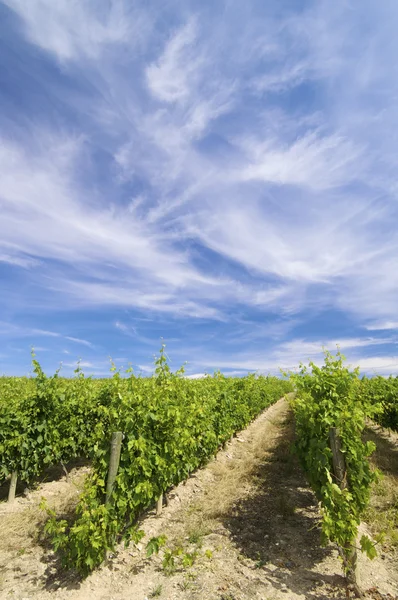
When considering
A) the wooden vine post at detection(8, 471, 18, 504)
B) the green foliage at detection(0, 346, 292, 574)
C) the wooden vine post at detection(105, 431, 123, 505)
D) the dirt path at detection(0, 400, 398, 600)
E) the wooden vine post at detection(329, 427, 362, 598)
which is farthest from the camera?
the wooden vine post at detection(8, 471, 18, 504)

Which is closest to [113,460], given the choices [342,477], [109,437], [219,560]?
[109,437]

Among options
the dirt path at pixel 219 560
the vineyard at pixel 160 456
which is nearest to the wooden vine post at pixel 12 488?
the vineyard at pixel 160 456

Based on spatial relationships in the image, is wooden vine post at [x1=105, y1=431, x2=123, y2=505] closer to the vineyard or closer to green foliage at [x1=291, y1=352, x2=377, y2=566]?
the vineyard

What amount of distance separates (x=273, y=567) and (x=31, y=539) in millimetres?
4383

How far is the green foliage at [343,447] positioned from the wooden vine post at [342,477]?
31mm

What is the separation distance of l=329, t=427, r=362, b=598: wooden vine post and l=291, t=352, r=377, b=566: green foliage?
0.03 meters

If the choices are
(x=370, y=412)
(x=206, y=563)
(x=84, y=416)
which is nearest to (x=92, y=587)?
(x=206, y=563)

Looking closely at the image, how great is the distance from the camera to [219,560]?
541 centimetres

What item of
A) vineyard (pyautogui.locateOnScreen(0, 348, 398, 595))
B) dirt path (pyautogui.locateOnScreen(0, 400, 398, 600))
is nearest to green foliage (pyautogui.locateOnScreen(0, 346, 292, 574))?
vineyard (pyautogui.locateOnScreen(0, 348, 398, 595))

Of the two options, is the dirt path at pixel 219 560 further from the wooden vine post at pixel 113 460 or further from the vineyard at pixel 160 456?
the wooden vine post at pixel 113 460

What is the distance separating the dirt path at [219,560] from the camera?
476cm

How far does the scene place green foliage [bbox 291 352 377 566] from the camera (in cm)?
495

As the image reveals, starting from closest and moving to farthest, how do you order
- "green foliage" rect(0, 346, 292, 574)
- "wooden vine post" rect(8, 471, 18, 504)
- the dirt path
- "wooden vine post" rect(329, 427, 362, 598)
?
the dirt path → "wooden vine post" rect(329, 427, 362, 598) → "green foliage" rect(0, 346, 292, 574) → "wooden vine post" rect(8, 471, 18, 504)

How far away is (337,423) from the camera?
5.45 metres
